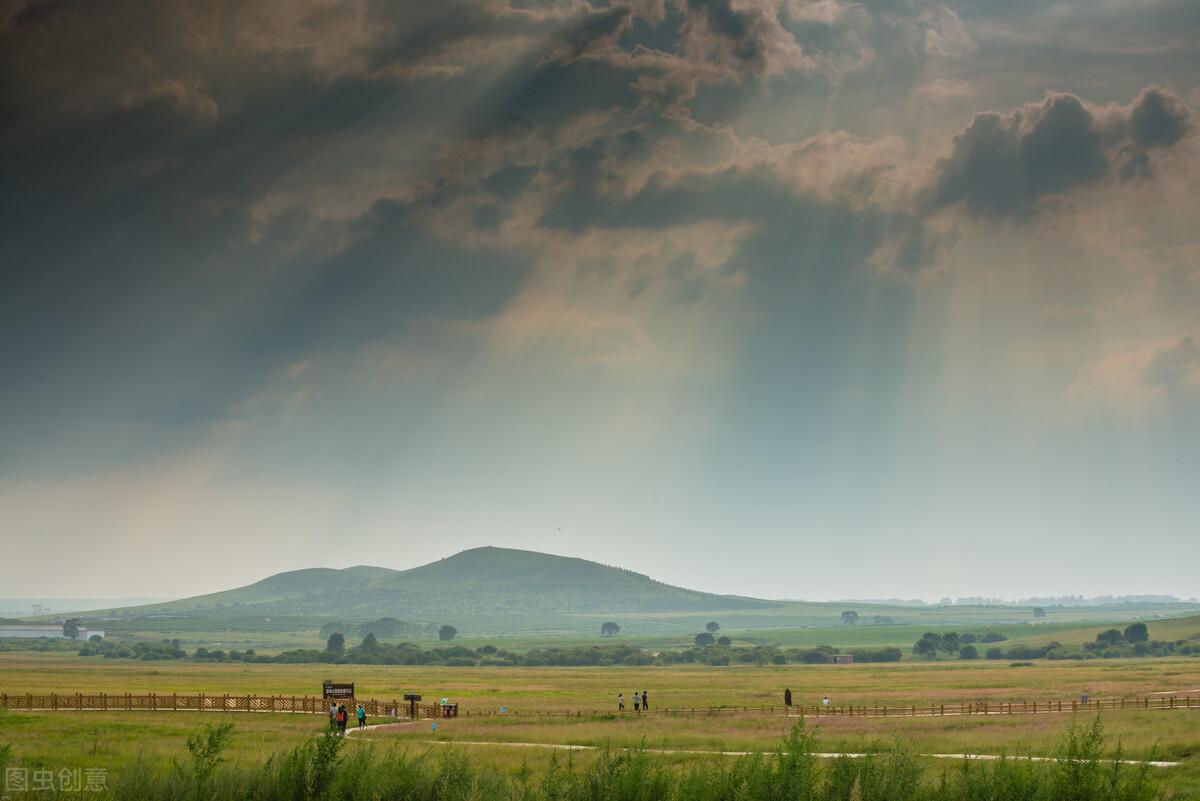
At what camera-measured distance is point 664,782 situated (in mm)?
30281

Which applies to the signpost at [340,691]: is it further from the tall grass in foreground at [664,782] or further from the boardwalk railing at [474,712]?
the tall grass in foreground at [664,782]

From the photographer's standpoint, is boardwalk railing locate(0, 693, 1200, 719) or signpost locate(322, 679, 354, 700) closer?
boardwalk railing locate(0, 693, 1200, 719)

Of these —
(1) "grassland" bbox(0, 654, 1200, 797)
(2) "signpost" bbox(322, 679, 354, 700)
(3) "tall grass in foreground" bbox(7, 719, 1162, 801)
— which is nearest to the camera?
(3) "tall grass in foreground" bbox(7, 719, 1162, 801)

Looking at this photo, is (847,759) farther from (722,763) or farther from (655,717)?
(655,717)

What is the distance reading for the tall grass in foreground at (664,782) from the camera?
29234 millimetres

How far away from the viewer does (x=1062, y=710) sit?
73.7 m

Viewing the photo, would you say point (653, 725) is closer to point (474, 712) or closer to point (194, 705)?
point (474, 712)

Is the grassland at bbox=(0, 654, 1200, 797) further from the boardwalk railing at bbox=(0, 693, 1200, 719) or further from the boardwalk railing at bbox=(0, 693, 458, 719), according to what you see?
the boardwalk railing at bbox=(0, 693, 458, 719)

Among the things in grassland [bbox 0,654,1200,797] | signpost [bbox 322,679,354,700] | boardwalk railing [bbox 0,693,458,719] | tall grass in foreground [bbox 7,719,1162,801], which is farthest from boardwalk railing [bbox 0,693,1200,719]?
tall grass in foreground [bbox 7,719,1162,801]

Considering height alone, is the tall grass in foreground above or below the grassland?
above

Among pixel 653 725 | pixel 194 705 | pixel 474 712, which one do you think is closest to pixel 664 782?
Answer: pixel 653 725

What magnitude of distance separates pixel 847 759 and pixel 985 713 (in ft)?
144

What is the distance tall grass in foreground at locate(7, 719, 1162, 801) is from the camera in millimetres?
29234

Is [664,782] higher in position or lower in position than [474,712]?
higher
